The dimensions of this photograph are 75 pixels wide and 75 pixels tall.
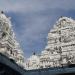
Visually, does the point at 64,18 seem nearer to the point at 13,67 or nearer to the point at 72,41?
the point at 72,41

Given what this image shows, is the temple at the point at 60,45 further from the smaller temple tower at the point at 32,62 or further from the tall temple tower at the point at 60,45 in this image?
the smaller temple tower at the point at 32,62

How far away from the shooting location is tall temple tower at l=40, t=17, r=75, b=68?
10003 cm

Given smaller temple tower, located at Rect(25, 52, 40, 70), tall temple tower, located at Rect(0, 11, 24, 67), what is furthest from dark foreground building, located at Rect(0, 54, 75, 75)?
smaller temple tower, located at Rect(25, 52, 40, 70)

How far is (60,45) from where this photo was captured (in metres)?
105

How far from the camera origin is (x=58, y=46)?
10519 cm

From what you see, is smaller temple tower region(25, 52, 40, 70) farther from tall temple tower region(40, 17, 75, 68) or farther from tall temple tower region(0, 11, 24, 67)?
tall temple tower region(0, 11, 24, 67)

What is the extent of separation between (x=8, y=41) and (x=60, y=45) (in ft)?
59.8

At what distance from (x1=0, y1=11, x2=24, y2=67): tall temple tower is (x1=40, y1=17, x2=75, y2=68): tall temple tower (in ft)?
25.7

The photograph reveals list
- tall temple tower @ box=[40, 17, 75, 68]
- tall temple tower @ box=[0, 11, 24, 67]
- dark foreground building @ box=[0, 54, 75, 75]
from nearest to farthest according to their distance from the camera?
dark foreground building @ box=[0, 54, 75, 75]
tall temple tower @ box=[0, 11, 24, 67]
tall temple tower @ box=[40, 17, 75, 68]

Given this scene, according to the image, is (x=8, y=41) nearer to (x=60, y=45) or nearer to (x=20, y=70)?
(x=60, y=45)

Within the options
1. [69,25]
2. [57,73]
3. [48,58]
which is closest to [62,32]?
[69,25]

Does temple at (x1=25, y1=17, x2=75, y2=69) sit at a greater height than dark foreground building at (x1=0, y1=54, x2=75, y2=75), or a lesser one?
greater

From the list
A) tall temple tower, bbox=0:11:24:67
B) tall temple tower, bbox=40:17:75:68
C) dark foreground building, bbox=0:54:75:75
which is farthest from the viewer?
tall temple tower, bbox=40:17:75:68

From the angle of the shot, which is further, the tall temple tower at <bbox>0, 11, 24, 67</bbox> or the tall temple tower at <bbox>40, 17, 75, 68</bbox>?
the tall temple tower at <bbox>40, 17, 75, 68</bbox>
